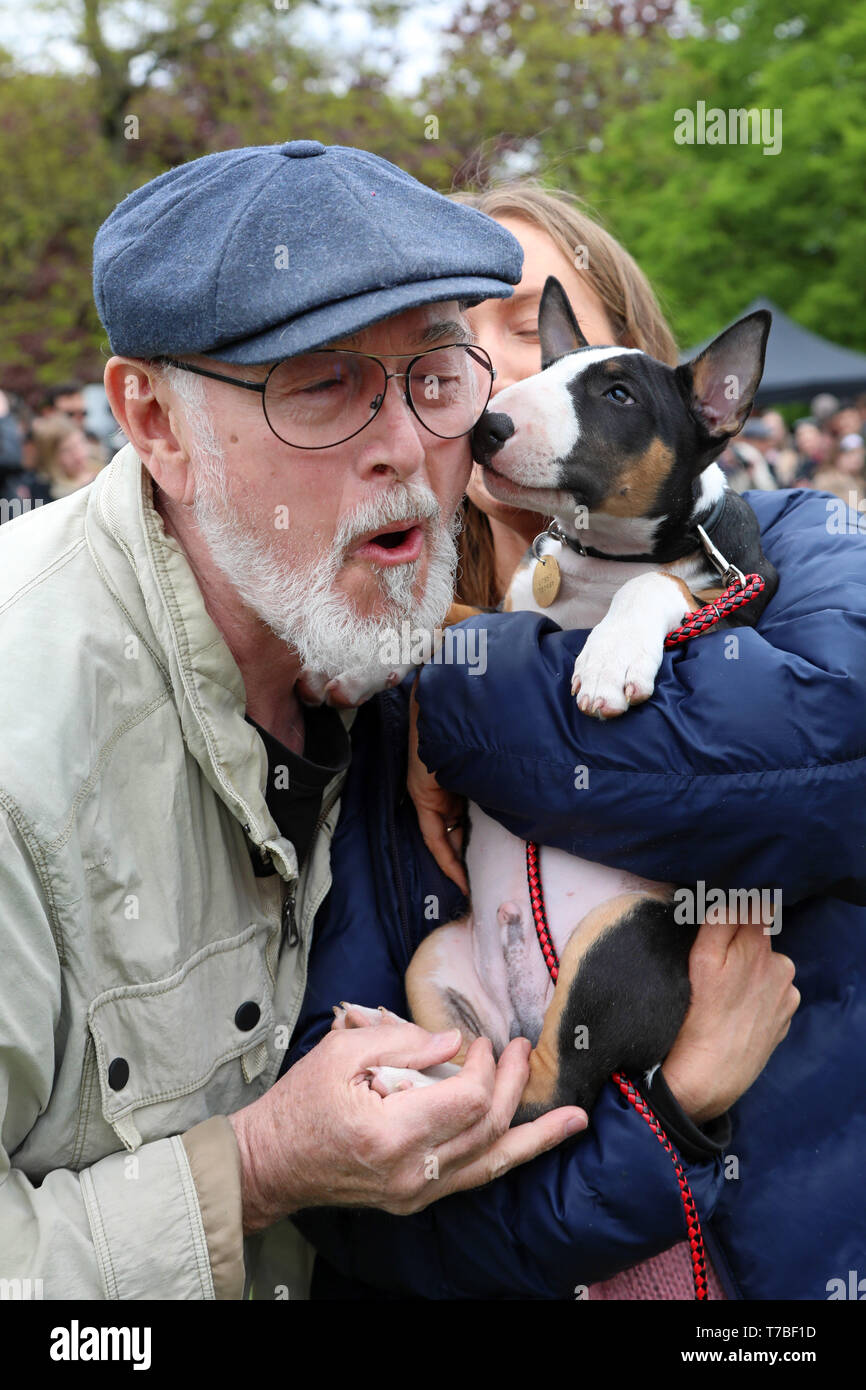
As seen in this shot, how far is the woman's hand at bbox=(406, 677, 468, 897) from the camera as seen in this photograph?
2.68 meters

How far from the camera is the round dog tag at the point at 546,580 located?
9.72 feet

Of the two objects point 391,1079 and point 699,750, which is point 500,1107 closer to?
point 391,1079

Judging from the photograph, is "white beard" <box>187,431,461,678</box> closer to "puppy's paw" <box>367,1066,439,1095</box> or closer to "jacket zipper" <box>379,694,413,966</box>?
"jacket zipper" <box>379,694,413,966</box>

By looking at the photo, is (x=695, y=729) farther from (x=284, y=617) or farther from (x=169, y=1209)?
(x=169, y=1209)

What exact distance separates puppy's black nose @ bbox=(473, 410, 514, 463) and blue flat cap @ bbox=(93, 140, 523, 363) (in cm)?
33

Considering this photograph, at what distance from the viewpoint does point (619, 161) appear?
73.0 feet

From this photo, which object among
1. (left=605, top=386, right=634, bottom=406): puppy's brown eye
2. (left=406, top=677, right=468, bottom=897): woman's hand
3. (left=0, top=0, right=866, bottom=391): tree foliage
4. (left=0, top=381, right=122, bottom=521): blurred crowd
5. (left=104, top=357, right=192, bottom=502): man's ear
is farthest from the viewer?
(left=0, top=0, right=866, bottom=391): tree foliage

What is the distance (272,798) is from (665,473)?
1108 mm

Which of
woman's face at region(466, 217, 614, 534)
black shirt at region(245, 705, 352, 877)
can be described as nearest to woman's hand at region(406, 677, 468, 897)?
black shirt at region(245, 705, 352, 877)

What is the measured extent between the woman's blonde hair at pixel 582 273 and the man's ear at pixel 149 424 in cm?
116

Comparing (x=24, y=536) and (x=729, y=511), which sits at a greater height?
(x=729, y=511)

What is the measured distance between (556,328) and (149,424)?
1.06 meters

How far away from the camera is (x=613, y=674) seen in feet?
7.77
